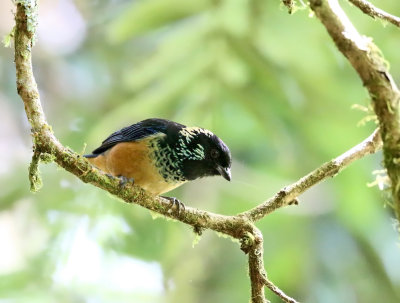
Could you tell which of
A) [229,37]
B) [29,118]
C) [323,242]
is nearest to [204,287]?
[323,242]

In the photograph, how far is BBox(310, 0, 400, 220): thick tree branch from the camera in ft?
5.30

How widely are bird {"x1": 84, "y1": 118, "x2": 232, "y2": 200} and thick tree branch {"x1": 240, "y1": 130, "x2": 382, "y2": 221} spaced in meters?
1.03

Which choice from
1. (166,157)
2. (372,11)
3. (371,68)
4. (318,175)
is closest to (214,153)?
(166,157)

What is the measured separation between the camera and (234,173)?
462 centimetres

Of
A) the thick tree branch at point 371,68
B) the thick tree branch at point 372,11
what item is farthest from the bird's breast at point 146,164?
the thick tree branch at point 371,68

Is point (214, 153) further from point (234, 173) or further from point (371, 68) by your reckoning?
point (371, 68)

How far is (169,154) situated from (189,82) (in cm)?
71

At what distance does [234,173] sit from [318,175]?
2.06 m

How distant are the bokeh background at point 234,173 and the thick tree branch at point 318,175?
1.36 m

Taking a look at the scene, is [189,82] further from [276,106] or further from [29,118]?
[29,118]

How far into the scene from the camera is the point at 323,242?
4.72 m

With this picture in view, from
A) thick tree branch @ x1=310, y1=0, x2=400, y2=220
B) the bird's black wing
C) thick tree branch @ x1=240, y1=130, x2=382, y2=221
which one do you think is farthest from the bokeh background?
thick tree branch @ x1=310, y1=0, x2=400, y2=220

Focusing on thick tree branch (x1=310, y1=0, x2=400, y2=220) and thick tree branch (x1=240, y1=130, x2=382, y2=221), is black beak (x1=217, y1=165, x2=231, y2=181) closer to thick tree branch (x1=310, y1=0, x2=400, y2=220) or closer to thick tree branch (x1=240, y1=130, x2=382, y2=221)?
thick tree branch (x1=240, y1=130, x2=382, y2=221)

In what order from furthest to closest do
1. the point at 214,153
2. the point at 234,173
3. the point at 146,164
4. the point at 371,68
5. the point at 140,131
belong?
1. the point at 234,173
2. the point at 140,131
3. the point at 214,153
4. the point at 146,164
5. the point at 371,68
